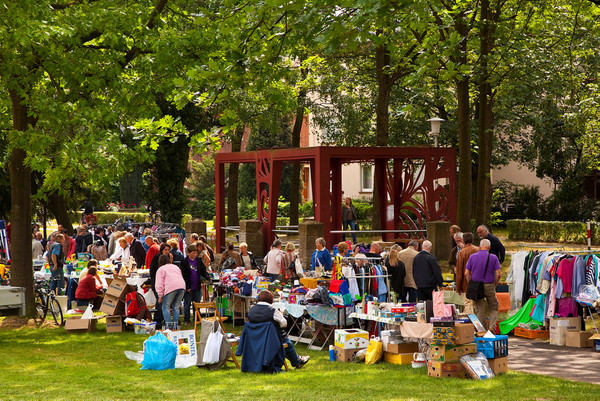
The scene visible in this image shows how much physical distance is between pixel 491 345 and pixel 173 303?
6.47 meters

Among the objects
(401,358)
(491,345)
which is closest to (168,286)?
(401,358)

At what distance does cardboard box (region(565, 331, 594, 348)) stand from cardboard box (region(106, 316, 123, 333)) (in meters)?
8.35

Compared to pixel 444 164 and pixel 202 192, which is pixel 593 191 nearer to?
pixel 444 164

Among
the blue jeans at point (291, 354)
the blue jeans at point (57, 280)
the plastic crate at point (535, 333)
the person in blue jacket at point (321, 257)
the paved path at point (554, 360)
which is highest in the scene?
the person in blue jacket at point (321, 257)

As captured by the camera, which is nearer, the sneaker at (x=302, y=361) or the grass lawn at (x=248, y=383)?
the grass lawn at (x=248, y=383)

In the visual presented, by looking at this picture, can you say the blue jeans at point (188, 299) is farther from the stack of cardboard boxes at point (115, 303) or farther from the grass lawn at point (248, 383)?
the grass lawn at point (248, 383)

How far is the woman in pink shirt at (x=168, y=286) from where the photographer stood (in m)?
15.1

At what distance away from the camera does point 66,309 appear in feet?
59.3

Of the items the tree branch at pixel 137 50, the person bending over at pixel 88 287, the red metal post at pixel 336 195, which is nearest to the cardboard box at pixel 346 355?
the person bending over at pixel 88 287

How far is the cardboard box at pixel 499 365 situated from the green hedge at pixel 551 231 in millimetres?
20204

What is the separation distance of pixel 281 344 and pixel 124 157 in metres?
5.35

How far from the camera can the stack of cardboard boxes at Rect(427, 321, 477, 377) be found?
10984mm

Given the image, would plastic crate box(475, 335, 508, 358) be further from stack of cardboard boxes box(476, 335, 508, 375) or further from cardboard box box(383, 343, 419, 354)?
cardboard box box(383, 343, 419, 354)

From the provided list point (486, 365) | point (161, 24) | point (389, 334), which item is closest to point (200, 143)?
point (389, 334)
